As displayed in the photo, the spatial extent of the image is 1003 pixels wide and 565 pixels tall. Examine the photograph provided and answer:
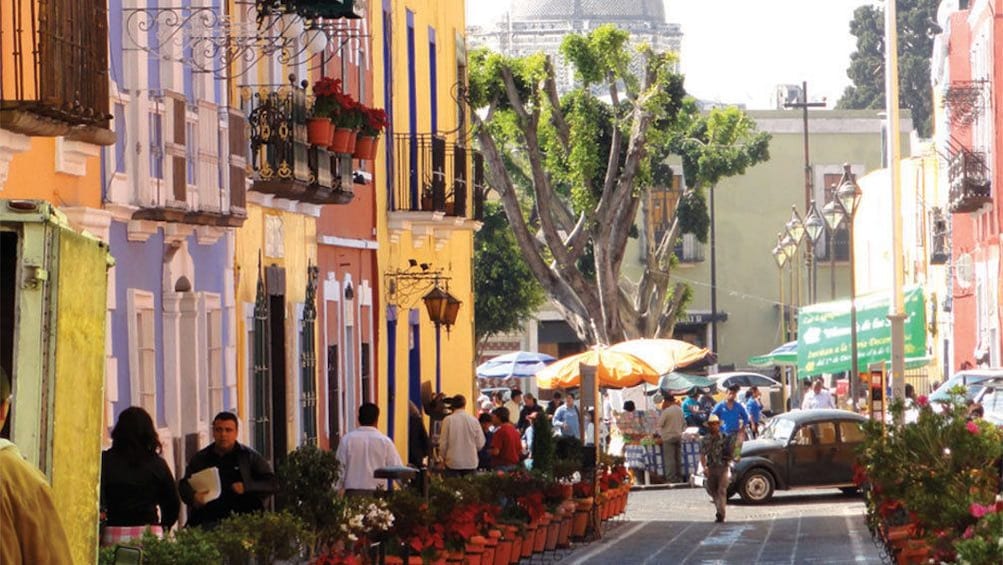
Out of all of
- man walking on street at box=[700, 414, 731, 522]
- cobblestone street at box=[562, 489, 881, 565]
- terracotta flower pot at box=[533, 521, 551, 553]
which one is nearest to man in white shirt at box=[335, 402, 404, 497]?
terracotta flower pot at box=[533, 521, 551, 553]

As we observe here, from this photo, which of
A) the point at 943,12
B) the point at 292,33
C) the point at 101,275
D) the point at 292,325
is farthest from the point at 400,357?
the point at 943,12

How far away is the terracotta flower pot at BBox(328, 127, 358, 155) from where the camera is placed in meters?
26.3

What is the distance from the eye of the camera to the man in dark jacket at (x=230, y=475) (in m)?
16.8

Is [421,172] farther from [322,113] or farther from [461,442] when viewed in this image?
[322,113]

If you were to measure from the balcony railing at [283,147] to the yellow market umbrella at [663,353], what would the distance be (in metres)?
17.5

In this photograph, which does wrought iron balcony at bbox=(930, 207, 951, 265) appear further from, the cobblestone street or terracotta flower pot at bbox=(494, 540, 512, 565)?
terracotta flower pot at bbox=(494, 540, 512, 565)

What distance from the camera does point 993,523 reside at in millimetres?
13922

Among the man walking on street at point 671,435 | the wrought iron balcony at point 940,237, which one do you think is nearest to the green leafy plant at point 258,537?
the man walking on street at point 671,435

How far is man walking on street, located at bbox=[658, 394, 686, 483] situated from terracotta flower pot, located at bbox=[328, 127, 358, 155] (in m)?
16.3

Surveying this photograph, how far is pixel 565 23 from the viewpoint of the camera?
507 ft

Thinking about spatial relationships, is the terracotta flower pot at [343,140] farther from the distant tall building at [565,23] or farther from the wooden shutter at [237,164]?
the distant tall building at [565,23]

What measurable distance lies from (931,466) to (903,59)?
8948 cm

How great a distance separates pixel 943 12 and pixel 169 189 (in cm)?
4386

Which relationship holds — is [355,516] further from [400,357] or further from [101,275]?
[400,357]
